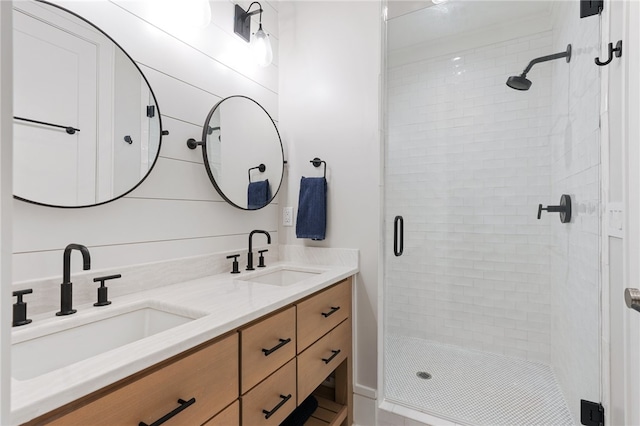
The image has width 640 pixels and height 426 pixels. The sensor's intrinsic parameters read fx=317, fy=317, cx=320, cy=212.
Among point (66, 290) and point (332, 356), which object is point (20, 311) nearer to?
point (66, 290)

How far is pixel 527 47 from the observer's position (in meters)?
2.23

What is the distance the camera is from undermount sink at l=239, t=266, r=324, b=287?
1.73m

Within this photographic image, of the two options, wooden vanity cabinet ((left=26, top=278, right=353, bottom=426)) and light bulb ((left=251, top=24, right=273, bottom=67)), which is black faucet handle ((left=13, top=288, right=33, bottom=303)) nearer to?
wooden vanity cabinet ((left=26, top=278, right=353, bottom=426))

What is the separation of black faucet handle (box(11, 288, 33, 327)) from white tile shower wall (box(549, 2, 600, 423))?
1.97 meters

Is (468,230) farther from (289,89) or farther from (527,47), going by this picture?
(289,89)

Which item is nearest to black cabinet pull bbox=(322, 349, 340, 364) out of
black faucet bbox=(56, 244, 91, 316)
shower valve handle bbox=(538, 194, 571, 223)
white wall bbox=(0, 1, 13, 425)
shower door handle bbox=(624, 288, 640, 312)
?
black faucet bbox=(56, 244, 91, 316)

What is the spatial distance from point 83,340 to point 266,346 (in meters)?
0.55

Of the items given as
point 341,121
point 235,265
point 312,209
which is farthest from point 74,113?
point 341,121

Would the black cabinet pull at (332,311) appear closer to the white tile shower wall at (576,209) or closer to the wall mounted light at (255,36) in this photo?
the white tile shower wall at (576,209)

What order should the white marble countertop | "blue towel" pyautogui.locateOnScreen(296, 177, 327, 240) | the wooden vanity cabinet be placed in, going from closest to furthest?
the white marble countertop, the wooden vanity cabinet, "blue towel" pyautogui.locateOnScreen(296, 177, 327, 240)

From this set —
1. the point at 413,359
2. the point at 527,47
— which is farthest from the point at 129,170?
the point at 527,47

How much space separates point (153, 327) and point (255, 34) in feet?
5.15

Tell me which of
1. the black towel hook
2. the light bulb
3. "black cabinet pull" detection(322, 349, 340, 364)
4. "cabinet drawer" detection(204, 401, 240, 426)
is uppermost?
the light bulb

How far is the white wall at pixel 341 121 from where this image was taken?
1.77 m
